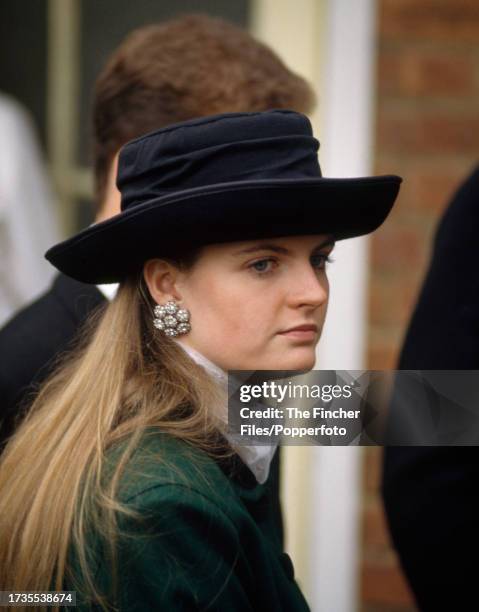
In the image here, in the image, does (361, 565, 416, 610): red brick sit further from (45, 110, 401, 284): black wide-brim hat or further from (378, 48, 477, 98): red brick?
(45, 110, 401, 284): black wide-brim hat

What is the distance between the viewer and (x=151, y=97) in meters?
2.10

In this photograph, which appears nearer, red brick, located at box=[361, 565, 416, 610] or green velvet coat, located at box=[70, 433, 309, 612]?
green velvet coat, located at box=[70, 433, 309, 612]

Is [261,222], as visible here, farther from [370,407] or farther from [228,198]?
[370,407]

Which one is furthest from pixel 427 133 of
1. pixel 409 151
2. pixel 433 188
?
pixel 433 188

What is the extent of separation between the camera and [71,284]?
201cm

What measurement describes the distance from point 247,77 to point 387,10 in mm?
1407

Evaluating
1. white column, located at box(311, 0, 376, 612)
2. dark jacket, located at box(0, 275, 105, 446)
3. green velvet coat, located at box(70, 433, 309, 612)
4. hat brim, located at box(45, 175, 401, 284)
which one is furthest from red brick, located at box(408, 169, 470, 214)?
green velvet coat, located at box(70, 433, 309, 612)

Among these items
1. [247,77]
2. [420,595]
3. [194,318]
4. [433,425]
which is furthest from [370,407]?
[247,77]

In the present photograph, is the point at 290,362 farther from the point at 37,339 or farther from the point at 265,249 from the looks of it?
the point at 37,339

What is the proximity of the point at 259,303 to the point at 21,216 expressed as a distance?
2217 mm

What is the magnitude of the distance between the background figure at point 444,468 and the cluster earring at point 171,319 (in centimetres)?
67

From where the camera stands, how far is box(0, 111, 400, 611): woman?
1345mm

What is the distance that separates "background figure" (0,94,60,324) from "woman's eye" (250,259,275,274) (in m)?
1.99

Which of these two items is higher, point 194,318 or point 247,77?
point 247,77
